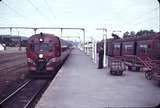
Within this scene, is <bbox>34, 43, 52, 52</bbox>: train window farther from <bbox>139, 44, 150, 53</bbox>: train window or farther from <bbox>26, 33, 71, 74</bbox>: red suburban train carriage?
<bbox>139, 44, 150, 53</bbox>: train window

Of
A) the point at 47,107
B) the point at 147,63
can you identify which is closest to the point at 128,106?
the point at 47,107

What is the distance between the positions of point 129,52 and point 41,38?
10.3 meters

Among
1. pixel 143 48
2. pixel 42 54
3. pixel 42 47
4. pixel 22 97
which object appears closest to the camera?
pixel 22 97

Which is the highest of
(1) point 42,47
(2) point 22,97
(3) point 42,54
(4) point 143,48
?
(1) point 42,47

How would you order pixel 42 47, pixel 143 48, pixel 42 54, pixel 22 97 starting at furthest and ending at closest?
pixel 143 48 → pixel 42 47 → pixel 42 54 → pixel 22 97

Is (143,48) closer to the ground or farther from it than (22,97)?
farther from it

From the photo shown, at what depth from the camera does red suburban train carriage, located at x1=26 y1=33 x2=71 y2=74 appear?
18.2m

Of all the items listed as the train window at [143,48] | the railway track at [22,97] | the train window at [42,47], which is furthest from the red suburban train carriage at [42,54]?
the train window at [143,48]

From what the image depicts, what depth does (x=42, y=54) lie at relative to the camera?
18.3 meters

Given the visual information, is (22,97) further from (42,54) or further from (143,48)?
(143,48)

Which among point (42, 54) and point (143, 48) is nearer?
point (42, 54)

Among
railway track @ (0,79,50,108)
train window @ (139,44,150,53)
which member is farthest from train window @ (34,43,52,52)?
train window @ (139,44,150,53)

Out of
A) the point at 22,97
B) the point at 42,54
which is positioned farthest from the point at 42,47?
the point at 22,97

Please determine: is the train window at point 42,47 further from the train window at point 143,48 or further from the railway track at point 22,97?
the train window at point 143,48
